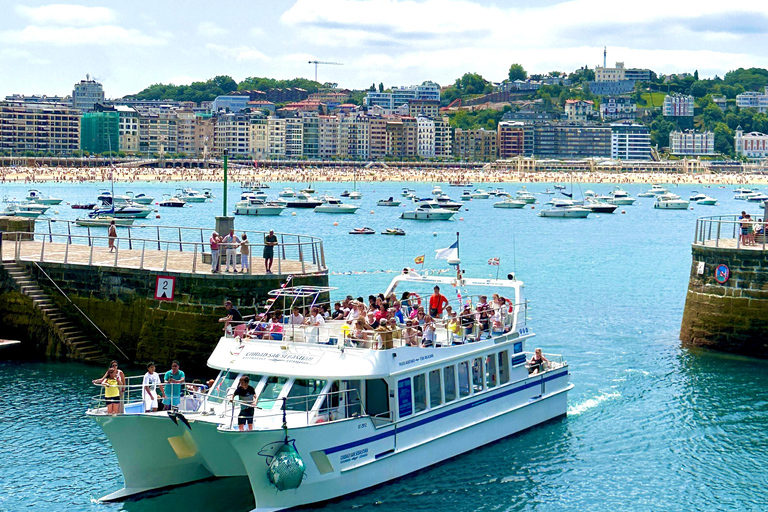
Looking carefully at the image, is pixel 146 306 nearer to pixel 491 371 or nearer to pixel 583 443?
pixel 491 371

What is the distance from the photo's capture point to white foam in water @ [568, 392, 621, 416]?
2812 centimetres

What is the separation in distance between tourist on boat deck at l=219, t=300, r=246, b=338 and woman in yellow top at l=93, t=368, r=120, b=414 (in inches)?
99.6

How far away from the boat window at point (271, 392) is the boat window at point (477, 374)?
5080 millimetres

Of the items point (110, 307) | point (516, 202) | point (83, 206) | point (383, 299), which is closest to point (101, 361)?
point (110, 307)

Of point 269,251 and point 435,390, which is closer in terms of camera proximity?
point 435,390

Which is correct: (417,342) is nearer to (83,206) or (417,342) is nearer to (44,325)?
(44,325)

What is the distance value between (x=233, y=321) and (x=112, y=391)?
3067 millimetres

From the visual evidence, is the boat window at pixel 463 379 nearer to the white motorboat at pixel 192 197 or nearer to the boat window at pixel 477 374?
the boat window at pixel 477 374

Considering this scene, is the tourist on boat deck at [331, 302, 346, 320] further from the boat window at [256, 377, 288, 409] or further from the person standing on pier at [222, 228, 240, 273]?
the person standing on pier at [222, 228, 240, 273]

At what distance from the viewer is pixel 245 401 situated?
1969cm

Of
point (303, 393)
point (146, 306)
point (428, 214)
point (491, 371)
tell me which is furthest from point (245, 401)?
point (428, 214)

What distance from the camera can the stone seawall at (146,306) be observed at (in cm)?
2866

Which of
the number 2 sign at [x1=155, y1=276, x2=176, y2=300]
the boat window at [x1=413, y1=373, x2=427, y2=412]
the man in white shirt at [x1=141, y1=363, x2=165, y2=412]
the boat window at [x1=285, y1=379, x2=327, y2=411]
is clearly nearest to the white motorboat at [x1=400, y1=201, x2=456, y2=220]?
the number 2 sign at [x1=155, y1=276, x2=176, y2=300]

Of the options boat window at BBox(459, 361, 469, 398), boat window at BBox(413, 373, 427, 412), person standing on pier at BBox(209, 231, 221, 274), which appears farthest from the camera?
person standing on pier at BBox(209, 231, 221, 274)
